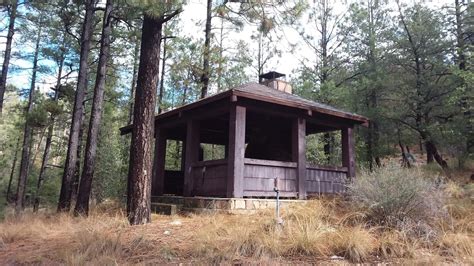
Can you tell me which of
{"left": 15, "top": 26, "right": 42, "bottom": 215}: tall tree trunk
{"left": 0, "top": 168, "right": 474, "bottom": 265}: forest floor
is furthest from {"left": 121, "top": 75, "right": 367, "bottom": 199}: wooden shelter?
{"left": 15, "top": 26, "right": 42, "bottom": 215}: tall tree trunk

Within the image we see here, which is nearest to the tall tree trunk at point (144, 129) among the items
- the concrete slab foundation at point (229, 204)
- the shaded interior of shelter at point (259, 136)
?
the concrete slab foundation at point (229, 204)

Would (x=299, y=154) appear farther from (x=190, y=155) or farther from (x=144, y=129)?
(x=144, y=129)

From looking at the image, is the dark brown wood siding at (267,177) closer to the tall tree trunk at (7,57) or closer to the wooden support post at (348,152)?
the wooden support post at (348,152)

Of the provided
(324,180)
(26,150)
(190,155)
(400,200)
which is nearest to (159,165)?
(190,155)

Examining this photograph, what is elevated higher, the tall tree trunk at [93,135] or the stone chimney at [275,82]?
the stone chimney at [275,82]

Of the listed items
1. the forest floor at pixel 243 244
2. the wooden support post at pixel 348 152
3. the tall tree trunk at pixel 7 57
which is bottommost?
the forest floor at pixel 243 244

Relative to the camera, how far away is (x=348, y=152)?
10.7m

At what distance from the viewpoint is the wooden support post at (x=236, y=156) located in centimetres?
797

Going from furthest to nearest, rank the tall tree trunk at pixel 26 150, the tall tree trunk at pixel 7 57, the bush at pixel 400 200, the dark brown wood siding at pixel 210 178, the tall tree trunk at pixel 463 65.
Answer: the tall tree trunk at pixel 7 57 → the tall tree trunk at pixel 26 150 → the tall tree trunk at pixel 463 65 → the dark brown wood siding at pixel 210 178 → the bush at pixel 400 200

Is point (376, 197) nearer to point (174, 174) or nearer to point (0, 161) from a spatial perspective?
point (174, 174)

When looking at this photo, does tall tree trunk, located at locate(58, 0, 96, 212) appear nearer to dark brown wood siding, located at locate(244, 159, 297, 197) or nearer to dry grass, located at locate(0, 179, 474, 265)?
dry grass, located at locate(0, 179, 474, 265)

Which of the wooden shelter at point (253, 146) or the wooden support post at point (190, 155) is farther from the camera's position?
the wooden support post at point (190, 155)

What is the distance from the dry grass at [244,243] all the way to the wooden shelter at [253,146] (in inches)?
83.8

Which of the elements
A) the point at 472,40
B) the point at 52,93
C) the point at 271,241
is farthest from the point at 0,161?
the point at 472,40
